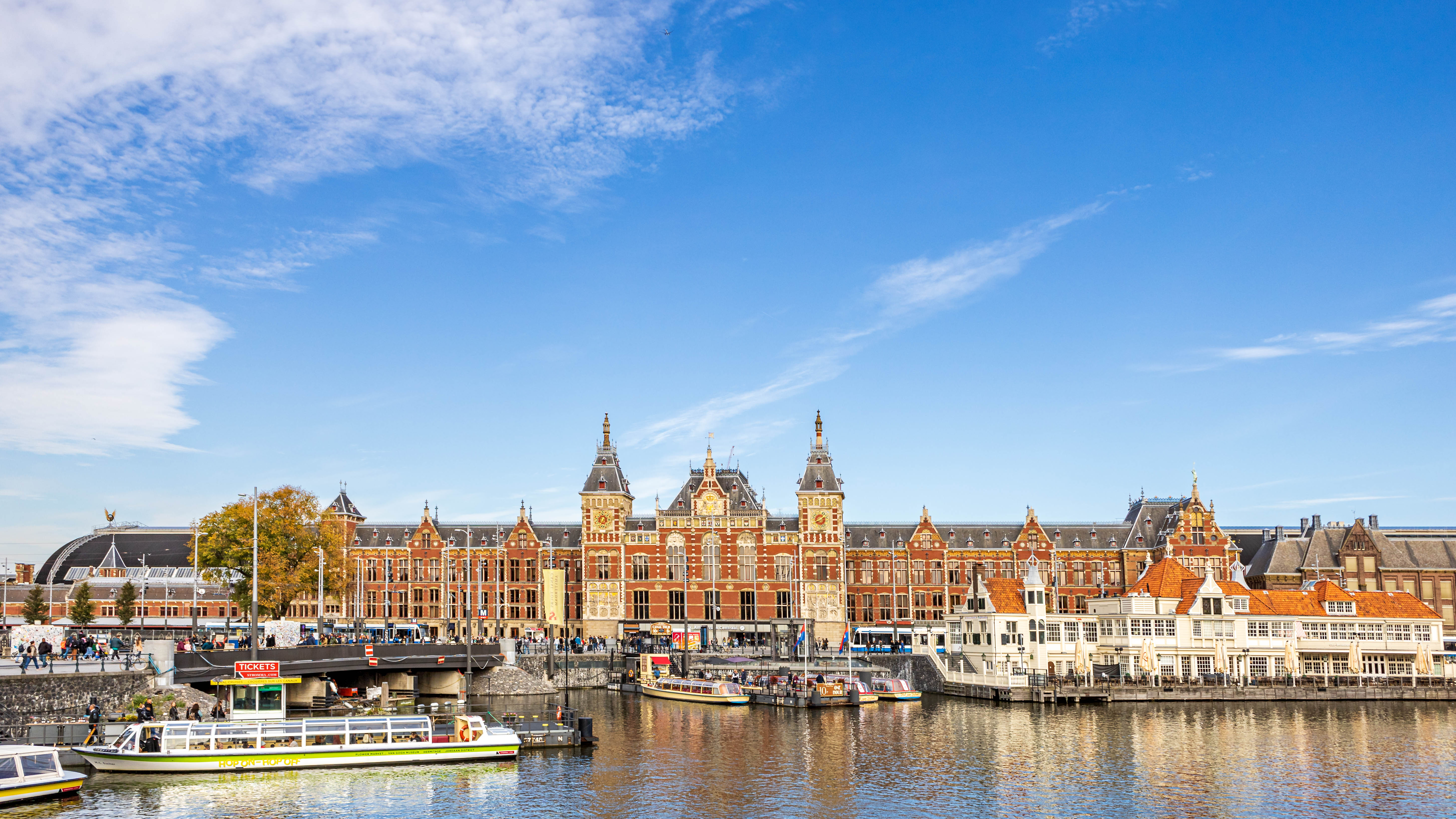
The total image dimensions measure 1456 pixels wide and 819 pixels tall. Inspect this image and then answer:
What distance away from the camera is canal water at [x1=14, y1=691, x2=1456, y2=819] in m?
51.5

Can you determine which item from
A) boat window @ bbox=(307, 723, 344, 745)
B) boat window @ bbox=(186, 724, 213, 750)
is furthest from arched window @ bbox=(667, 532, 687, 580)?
boat window @ bbox=(186, 724, 213, 750)

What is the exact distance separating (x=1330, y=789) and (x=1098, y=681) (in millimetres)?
43883

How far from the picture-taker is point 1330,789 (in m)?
55.5

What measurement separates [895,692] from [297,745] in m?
51.5

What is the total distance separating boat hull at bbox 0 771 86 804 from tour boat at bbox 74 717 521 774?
6.31 m

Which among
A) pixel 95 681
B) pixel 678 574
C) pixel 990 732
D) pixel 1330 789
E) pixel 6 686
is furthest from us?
pixel 678 574

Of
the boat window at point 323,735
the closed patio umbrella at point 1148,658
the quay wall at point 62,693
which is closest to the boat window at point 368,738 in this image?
the boat window at point 323,735

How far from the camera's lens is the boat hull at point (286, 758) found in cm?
5816

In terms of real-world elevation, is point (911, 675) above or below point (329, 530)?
below

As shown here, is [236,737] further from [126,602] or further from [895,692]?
[126,602]

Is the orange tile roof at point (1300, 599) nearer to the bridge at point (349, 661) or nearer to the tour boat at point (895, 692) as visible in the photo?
the tour boat at point (895, 692)

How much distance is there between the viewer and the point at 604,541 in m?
146

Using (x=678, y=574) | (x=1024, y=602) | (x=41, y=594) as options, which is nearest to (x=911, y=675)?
(x=1024, y=602)

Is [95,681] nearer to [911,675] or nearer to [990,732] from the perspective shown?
[990,732]
